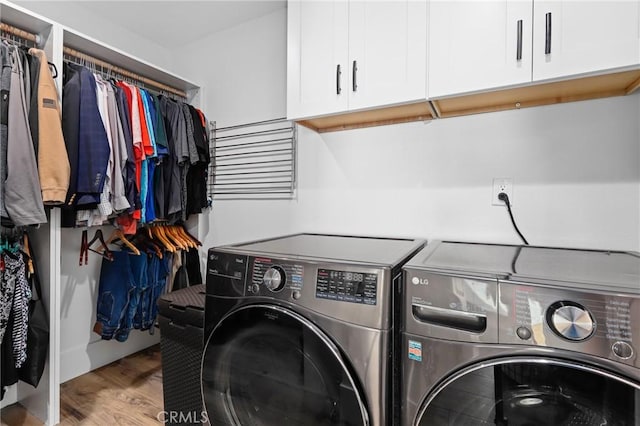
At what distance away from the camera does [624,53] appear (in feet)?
3.13

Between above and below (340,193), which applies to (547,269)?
below

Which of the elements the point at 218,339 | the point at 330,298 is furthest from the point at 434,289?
the point at 218,339

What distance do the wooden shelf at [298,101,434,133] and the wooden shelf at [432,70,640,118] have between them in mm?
87

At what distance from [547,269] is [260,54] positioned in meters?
1.94

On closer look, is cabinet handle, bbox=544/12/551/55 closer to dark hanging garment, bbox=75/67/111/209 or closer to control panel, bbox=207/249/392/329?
control panel, bbox=207/249/392/329

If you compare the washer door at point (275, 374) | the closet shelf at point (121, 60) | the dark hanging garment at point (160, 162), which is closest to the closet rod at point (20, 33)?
the closet shelf at point (121, 60)

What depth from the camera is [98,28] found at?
207cm

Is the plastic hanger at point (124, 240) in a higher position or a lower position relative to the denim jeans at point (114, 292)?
higher

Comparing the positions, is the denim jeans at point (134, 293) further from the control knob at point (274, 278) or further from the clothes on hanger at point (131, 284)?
the control knob at point (274, 278)

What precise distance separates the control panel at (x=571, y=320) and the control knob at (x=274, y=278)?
603 mm

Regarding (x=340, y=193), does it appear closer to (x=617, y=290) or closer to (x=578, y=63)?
(x=578, y=63)

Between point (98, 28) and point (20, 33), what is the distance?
0.65 m

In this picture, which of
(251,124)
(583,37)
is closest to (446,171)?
(583,37)

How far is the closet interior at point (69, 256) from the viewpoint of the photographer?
1.56 metres
